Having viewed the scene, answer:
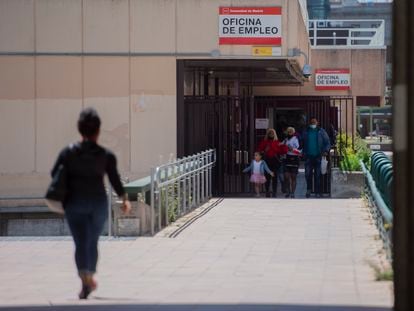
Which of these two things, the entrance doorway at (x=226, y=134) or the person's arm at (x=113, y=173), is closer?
the person's arm at (x=113, y=173)

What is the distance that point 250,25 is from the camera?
69.7 feet

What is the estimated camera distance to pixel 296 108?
34250 mm

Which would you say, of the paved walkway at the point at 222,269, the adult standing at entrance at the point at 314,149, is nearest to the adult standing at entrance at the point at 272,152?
the adult standing at entrance at the point at 314,149

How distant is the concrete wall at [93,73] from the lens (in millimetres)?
21500

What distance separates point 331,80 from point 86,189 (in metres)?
29.1

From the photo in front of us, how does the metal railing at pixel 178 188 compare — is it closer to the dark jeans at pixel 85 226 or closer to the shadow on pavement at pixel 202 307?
the dark jeans at pixel 85 226

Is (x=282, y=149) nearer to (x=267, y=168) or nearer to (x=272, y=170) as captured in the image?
(x=272, y=170)

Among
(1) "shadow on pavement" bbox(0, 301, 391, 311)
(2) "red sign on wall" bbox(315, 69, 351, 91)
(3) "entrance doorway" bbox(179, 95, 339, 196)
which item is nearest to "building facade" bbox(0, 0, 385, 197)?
(3) "entrance doorway" bbox(179, 95, 339, 196)

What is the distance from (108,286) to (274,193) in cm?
1274

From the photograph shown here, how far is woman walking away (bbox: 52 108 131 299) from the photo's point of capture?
329 inches

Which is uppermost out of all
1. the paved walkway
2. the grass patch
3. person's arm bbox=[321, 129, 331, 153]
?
person's arm bbox=[321, 129, 331, 153]

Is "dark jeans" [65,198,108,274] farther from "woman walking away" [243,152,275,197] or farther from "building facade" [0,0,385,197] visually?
"woman walking away" [243,152,275,197]

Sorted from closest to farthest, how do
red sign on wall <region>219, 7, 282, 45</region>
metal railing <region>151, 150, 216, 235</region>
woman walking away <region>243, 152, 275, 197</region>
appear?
1. metal railing <region>151, 150, 216, 235</region>
2. red sign on wall <region>219, 7, 282, 45</region>
3. woman walking away <region>243, 152, 275, 197</region>

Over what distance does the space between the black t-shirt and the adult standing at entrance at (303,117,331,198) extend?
13494 mm
